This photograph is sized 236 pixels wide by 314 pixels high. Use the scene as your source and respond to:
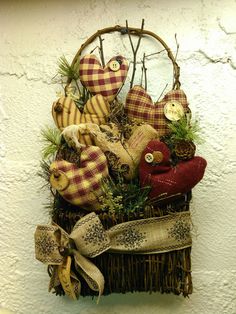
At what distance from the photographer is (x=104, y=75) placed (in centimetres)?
101

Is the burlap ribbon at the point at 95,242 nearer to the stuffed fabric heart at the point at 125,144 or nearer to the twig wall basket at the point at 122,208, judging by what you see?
the twig wall basket at the point at 122,208

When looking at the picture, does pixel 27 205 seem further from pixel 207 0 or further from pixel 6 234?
pixel 207 0

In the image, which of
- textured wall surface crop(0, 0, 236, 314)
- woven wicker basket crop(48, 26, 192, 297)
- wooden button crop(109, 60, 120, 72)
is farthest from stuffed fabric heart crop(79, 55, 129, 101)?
woven wicker basket crop(48, 26, 192, 297)

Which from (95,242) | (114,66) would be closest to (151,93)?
(114,66)

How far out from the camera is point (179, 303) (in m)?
1.03

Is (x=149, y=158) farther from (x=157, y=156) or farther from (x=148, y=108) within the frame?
(x=148, y=108)

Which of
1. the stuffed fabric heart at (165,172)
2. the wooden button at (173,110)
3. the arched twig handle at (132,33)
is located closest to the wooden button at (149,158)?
the stuffed fabric heart at (165,172)

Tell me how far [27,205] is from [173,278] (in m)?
0.38

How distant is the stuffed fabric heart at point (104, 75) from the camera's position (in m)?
1.01

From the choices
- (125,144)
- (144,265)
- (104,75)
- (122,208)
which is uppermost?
(104,75)

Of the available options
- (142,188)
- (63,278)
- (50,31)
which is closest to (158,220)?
(142,188)

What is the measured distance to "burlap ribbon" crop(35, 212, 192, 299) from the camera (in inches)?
35.5

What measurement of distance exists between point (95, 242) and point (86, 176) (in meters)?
0.13

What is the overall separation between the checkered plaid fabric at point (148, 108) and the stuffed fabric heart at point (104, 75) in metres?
0.04
